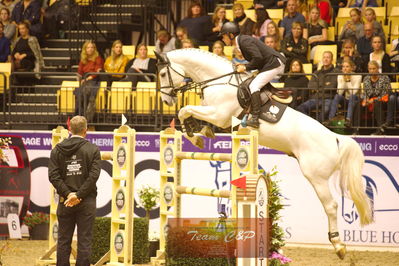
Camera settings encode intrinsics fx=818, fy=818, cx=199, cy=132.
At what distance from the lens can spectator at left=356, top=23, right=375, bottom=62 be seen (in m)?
13.2

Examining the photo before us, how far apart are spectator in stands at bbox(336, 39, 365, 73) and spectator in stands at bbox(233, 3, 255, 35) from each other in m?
1.63

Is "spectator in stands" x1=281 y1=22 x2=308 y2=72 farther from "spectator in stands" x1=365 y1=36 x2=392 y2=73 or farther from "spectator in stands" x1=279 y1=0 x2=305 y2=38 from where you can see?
"spectator in stands" x1=365 y1=36 x2=392 y2=73

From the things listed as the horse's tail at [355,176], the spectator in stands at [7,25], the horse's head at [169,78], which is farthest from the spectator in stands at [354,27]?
the spectator in stands at [7,25]

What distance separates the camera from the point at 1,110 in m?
14.0

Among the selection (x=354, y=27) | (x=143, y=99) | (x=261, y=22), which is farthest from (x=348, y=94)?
(x=143, y=99)

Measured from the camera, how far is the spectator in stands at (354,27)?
13.6 metres

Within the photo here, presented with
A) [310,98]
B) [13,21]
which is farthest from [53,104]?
[310,98]

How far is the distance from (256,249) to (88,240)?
6.06 ft

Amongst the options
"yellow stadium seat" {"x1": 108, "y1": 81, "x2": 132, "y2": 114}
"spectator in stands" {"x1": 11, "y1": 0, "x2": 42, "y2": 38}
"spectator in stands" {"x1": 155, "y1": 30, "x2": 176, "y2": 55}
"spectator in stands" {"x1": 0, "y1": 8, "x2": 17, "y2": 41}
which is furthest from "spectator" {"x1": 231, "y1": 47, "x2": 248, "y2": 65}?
"spectator in stands" {"x1": 0, "y1": 8, "x2": 17, "y2": 41}

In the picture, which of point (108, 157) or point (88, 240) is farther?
point (108, 157)

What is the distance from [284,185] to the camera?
12.1m

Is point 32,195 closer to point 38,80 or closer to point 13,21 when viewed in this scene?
point 38,80

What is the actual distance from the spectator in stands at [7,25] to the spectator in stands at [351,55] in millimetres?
6213

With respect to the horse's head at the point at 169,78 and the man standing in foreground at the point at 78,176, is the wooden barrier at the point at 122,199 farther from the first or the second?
the man standing in foreground at the point at 78,176
